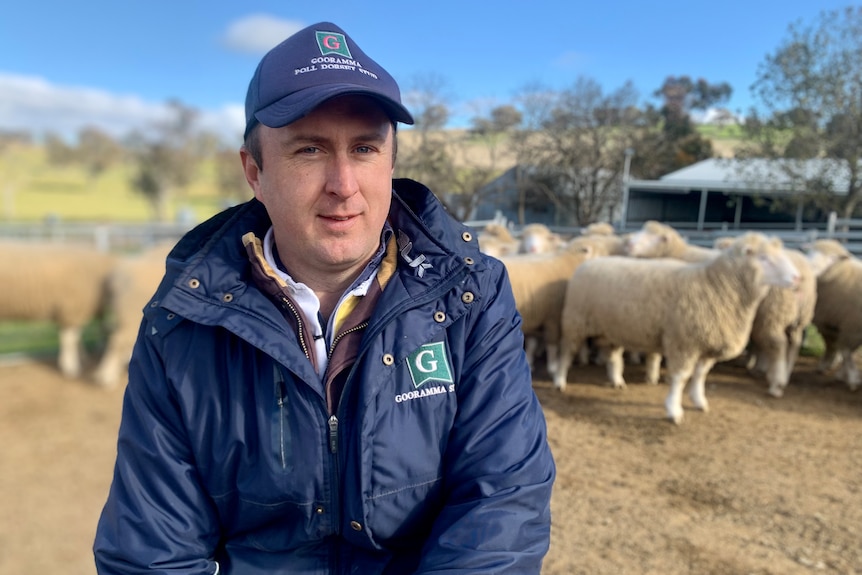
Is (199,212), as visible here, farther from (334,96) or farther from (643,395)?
(643,395)

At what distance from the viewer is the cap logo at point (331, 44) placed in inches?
51.9

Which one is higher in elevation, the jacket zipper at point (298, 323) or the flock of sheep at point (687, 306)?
the jacket zipper at point (298, 323)

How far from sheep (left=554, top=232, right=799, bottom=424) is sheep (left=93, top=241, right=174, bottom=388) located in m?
5.05

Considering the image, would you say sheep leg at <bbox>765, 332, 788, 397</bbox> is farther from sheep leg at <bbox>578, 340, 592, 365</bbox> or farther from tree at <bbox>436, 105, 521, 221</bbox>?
tree at <bbox>436, 105, 521, 221</bbox>

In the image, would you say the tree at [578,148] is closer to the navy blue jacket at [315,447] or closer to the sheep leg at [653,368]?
the sheep leg at [653,368]

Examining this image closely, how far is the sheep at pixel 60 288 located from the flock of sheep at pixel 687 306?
194 inches

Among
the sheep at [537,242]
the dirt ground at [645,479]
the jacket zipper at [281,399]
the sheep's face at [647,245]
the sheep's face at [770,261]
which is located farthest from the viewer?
the sheep at [537,242]

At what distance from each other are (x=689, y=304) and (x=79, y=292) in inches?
263

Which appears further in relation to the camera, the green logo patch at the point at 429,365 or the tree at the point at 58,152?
the tree at the point at 58,152

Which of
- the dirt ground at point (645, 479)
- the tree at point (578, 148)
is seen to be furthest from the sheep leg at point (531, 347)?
the tree at point (578, 148)

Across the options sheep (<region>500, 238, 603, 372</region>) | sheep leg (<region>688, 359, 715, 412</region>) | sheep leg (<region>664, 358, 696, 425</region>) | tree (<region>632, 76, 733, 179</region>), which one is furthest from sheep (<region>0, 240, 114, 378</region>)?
tree (<region>632, 76, 733, 179</region>)

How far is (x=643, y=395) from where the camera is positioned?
21.5ft

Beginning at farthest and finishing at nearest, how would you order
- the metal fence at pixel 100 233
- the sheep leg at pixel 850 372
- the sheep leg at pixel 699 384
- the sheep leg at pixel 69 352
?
1. the sheep leg at pixel 850 372
2. the sheep leg at pixel 699 384
3. the sheep leg at pixel 69 352
4. the metal fence at pixel 100 233

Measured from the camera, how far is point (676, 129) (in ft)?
117
